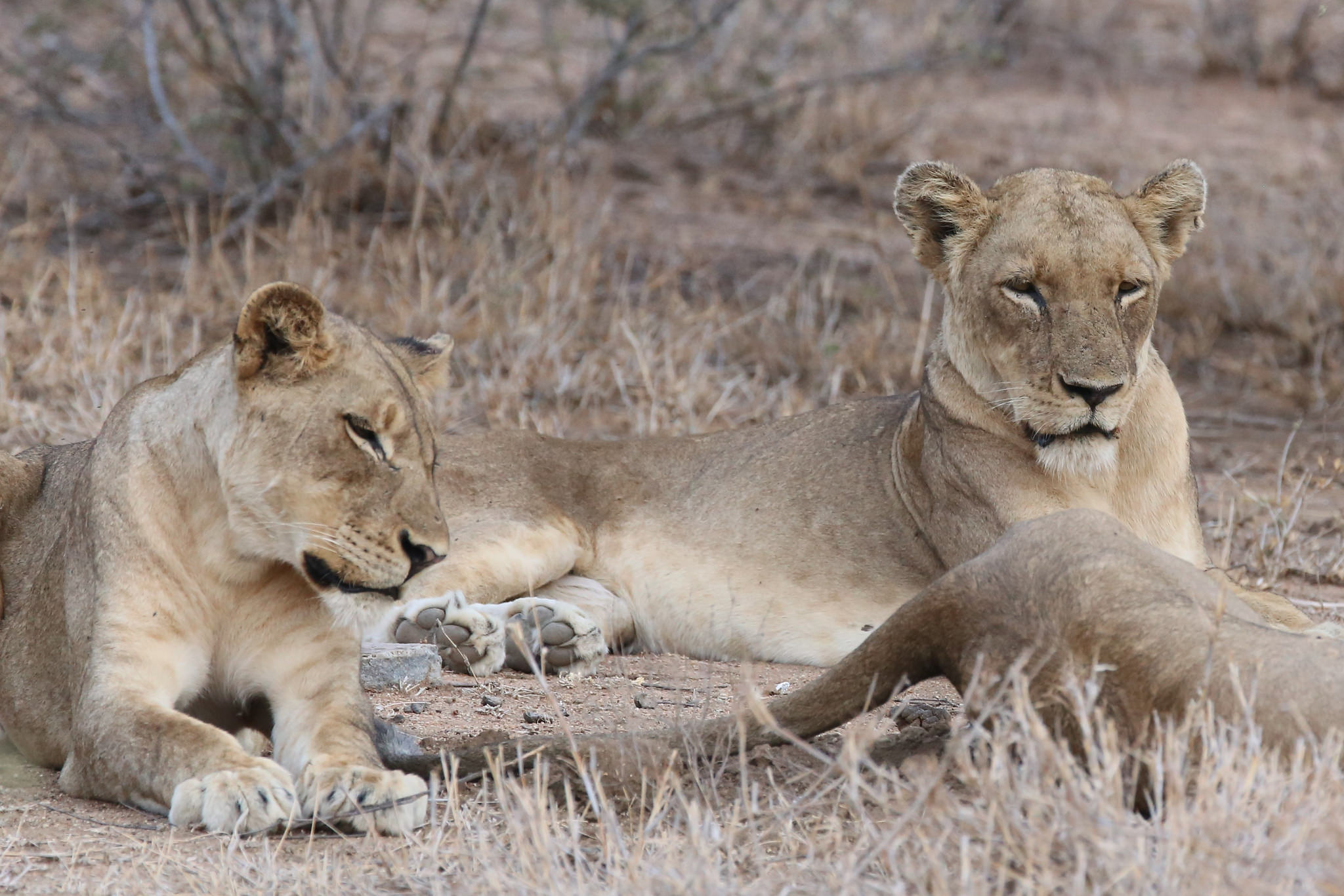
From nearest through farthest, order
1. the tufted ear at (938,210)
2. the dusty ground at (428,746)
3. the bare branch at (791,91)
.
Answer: the dusty ground at (428,746) < the tufted ear at (938,210) < the bare branch at (791,91)

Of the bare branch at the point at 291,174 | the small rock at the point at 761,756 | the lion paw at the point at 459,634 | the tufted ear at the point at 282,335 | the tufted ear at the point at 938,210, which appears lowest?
the lion paw at the point at 459,634

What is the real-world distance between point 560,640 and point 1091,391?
5.11ft

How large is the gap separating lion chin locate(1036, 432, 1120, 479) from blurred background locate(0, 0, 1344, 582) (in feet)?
5.00

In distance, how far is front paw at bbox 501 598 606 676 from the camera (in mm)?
4727

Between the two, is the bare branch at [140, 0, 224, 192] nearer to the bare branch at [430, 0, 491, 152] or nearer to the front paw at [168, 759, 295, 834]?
the bare branch at [430, 0, 491, 152]

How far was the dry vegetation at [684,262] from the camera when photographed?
2.49 meters

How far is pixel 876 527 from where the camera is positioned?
16.7ft

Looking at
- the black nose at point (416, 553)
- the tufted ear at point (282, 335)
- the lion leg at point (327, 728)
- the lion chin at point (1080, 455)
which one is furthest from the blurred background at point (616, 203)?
the black nose at point (416, 553)

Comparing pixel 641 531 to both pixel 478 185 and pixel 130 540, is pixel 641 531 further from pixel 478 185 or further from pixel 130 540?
pixel 478 185

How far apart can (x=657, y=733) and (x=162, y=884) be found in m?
0.88

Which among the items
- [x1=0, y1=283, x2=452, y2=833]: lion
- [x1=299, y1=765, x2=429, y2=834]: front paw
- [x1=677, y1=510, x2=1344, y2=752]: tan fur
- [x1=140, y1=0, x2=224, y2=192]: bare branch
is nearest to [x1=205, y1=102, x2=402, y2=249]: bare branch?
[x1=140, y1=0, x2=224, y2=192]: bare branch

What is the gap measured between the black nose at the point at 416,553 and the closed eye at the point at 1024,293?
1.87m

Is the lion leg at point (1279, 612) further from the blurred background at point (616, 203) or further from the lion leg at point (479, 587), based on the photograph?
the lion leg at point (479, 587)

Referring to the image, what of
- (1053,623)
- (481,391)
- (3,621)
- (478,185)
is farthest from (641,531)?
(478,185)
